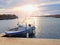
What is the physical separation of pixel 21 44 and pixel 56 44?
0.91 meters

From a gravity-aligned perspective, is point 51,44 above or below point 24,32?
above

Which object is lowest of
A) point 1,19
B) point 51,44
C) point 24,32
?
point 1,19

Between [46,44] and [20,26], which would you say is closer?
[46,44]

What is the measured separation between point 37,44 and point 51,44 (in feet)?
1.20

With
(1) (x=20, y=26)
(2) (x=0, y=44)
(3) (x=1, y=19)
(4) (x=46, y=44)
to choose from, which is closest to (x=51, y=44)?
(4) (x=46, y=44)

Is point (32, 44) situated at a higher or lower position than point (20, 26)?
higher

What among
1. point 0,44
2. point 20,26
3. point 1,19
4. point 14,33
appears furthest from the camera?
point 1,19

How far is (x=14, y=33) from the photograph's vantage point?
10148 millimetres

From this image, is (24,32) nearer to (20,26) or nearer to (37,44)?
(20,26)

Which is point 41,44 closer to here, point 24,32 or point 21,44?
point 21,44

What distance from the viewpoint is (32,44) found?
15.6 feet

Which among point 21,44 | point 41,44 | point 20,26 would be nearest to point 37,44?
point 41,44

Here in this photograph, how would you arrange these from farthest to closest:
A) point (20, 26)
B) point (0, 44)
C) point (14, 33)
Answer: point (20, 26) → point (14, 33) → point (0, 44)

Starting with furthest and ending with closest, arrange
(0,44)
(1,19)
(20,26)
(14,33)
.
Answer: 1. (1,19)
2. (20,26)
3. (14,33)
4. (0,44)
